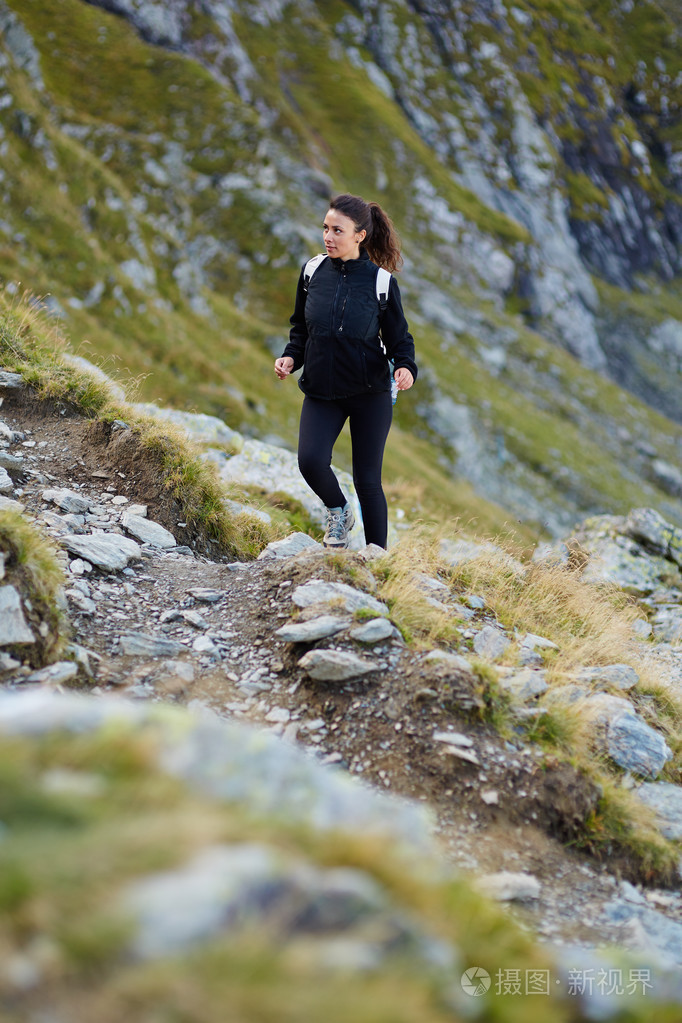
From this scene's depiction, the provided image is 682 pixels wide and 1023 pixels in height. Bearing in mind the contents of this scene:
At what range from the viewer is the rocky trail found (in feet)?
13.5

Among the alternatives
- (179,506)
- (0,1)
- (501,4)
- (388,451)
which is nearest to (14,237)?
(388,451)

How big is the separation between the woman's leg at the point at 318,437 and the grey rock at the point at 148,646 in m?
2.22

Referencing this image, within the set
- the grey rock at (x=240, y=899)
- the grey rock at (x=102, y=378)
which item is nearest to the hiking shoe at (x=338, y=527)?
the grey rock at (x=102, y=378)

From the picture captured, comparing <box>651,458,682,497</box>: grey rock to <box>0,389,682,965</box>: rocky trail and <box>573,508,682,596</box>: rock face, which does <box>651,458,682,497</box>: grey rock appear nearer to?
<box>573,508,682,596</box>: rock face

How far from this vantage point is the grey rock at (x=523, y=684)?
5.29 meters

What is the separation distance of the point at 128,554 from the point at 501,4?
8245cm

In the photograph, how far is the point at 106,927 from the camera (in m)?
1.87

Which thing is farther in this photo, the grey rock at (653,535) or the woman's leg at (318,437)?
the grey rock at (653,535)

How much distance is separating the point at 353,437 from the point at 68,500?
299 centimetres

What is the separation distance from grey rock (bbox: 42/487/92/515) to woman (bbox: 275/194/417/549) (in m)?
2.36

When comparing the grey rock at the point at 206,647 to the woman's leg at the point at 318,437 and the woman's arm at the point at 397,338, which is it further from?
the woman's arm at the point at 397,338

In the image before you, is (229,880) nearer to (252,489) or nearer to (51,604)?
(51,604)

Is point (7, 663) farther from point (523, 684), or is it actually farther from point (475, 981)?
point (523, 684)

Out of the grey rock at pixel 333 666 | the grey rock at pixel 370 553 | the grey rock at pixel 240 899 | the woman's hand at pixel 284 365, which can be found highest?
the grey rock at pixel 240 899
